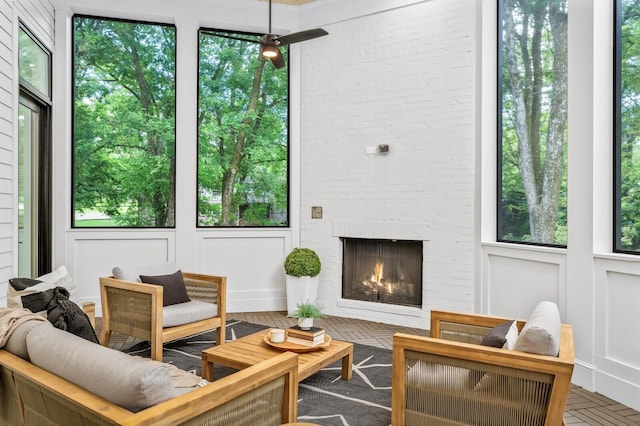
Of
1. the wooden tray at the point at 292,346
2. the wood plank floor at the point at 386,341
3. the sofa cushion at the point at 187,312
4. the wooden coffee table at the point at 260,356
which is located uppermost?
the sofa cushion at the point at 187,312

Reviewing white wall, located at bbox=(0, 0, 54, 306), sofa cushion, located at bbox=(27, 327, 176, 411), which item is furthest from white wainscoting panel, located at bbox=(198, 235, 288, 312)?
sofa cushion, located at bbox=(27, 327, 176, 411)

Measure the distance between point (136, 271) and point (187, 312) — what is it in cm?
62

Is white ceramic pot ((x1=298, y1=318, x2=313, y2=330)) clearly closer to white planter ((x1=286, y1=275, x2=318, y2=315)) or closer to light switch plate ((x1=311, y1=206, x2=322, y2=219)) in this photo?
white planter ((x1=286, y1=275, x2=318, y2=315))

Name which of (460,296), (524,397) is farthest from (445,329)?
(460,296)

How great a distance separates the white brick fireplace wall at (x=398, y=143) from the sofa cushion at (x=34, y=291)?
274 centimetres

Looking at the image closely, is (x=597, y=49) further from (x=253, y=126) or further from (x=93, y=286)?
(x=93, y=286)

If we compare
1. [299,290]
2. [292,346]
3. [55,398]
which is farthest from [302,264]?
[55,398]

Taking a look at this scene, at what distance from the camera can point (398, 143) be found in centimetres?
491

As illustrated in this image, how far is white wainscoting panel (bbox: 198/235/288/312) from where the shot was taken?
5336 millimetres

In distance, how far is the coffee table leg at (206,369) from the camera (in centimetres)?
302

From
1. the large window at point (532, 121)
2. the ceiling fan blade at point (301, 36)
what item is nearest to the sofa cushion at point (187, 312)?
the ceiling fan blade at point (301, 36)

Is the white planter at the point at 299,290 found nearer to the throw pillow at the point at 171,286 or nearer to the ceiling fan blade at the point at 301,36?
the throw pillow at the point at 171,286

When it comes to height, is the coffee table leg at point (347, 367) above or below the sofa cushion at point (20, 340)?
below

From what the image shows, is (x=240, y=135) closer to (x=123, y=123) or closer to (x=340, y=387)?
(x=123, y=123)
